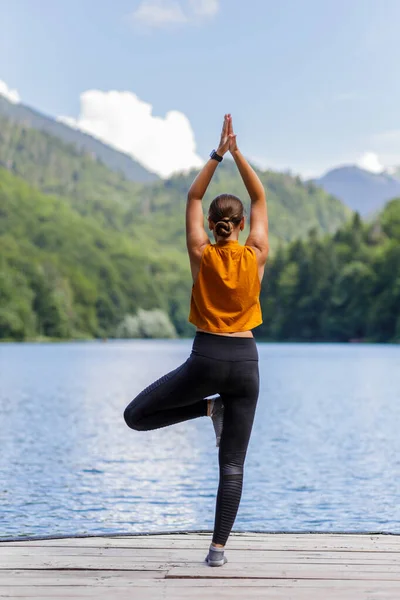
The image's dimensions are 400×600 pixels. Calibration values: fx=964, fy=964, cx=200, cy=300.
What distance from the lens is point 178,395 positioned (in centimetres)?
608

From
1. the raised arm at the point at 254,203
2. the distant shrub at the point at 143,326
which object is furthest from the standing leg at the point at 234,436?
the distant shrub at the point at 143,326

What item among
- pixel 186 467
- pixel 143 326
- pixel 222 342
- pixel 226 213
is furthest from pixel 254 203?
pixel 143 326

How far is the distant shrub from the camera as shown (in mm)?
155250

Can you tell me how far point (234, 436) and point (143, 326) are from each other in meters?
151

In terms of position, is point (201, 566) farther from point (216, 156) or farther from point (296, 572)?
point (216, 156)

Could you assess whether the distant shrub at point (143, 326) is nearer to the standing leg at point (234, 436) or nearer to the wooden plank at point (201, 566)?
the wooden plank at point (201, 566)

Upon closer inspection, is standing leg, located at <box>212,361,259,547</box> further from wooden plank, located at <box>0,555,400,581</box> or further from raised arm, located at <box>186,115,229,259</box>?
raised arm, located at <box>186,115,229,259</box>

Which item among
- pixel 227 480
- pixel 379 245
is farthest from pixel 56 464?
pixel 379 245

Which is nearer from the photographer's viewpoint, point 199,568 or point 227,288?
point 227,288

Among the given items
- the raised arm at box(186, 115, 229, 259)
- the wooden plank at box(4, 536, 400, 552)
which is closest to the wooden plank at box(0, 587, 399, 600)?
the wooden plank at box(4, 536, 400, 552)

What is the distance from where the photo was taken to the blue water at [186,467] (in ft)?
46.1

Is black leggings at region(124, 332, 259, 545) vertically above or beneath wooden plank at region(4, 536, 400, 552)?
above

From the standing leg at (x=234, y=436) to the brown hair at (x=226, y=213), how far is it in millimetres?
847

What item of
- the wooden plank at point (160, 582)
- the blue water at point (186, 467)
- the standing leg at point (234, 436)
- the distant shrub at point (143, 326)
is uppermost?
the standing leg at point (234, 436)
